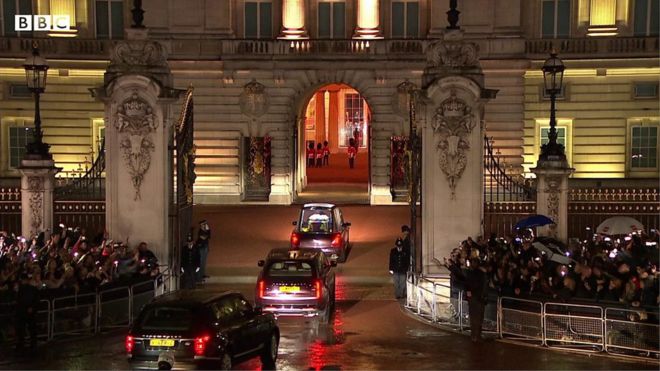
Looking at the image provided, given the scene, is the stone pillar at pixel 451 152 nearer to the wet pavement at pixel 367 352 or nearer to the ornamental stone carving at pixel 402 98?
the wet pavement at pixel 367 352

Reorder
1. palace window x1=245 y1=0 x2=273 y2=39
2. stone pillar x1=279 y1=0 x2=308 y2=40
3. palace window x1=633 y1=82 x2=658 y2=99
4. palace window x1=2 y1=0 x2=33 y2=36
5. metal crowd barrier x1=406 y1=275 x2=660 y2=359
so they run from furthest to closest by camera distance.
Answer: palace window x1=2 y1=0 x2=33 y2=36, palace window x1=245 y1=0 x2=273 y2=39, palace window x1=633 y1=82 x2=658 y2=99, stone pillar x1=279 y1=0 x2=308 y2=40, metal crowd barrier x1=406 y1=275 x2=660 y2=359

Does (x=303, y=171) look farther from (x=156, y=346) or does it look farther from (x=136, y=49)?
(x=156, y=346)

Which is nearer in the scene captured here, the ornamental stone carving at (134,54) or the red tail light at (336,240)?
the ornamental stone carving at (134,54)

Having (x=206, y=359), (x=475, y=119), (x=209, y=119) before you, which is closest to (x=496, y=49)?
(x=209, y=119)

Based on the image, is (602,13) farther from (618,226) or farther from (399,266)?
(399,266)

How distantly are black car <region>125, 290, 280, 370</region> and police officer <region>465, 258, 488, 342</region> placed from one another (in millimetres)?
5052

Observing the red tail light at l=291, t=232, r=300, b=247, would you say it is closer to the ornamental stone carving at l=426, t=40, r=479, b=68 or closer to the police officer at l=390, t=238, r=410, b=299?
the police officer at l=390, t=238, r=410, b=299

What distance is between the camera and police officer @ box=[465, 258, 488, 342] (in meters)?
21.2

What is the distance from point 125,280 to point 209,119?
25.0 meters

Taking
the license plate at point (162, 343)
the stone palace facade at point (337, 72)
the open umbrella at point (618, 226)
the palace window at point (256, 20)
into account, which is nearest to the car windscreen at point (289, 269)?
the license plate at point (162, 343)

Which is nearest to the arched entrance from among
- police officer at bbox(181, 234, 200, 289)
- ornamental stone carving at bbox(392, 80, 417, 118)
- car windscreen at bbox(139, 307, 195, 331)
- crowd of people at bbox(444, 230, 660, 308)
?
ornamental stone carving at bbox(392, 80, 417, 118)

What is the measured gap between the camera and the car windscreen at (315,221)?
32844mm

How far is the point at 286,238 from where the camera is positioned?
35969 mm

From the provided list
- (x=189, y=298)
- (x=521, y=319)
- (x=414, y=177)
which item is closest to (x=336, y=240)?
(x=414, y=177)
